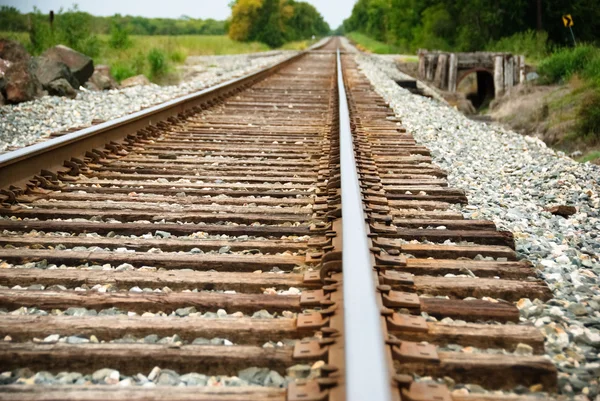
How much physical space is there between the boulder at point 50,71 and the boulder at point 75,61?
254 mm

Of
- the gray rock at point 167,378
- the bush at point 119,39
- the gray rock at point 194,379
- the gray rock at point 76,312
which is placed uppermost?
the bush at point 119,39

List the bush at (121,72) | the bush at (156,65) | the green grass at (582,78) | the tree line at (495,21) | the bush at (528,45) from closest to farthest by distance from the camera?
1. the green grass at (582,78)
2. the bush at (121,72)
3. the bush at (156,65)
4. the bush at (528,45)
5. the tree line at (495,21)

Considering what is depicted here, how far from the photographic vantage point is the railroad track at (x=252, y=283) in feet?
5.14

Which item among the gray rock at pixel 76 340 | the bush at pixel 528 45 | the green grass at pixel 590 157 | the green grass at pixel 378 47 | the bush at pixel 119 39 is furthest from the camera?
the green grass at pixel 378 47

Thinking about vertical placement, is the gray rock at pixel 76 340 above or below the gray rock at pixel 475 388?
above

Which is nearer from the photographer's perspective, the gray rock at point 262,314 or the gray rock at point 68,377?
the gray rock at point 68,377

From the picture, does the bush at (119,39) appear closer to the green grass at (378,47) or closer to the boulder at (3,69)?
the boulder at (3,69)

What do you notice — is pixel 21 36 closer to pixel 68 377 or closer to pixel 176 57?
pixel 176 57

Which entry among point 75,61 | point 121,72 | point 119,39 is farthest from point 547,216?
point 119,39

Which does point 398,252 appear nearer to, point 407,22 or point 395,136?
point 395,136

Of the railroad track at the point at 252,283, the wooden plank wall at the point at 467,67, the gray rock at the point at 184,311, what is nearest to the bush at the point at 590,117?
the railroad track at the point at 252,283

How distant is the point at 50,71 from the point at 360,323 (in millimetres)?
8296

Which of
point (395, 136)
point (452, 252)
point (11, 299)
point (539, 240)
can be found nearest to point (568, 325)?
point (452, 252)

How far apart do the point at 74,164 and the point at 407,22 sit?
126ft
